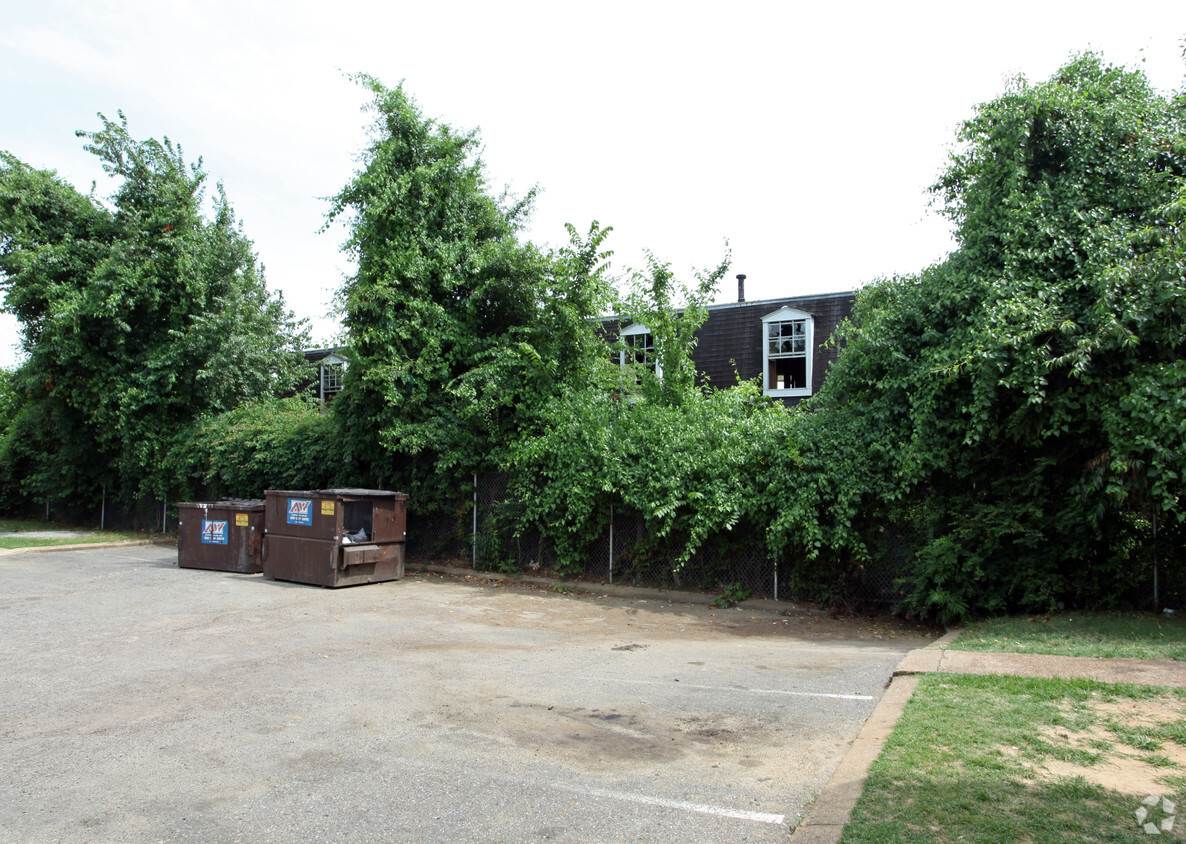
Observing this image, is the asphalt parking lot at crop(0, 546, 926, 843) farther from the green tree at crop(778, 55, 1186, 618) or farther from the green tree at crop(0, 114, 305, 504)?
the green tree at crop(0, 114, 305, 504)

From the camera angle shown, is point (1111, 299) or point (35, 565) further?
point (35, 565)

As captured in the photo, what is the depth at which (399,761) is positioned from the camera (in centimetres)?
484

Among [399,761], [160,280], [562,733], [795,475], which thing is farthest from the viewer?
[160,280]

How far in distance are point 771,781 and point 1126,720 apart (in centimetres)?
257

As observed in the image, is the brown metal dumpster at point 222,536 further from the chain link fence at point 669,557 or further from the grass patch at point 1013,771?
the grass patch at point 1013,771

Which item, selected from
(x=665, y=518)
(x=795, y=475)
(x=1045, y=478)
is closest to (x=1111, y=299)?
(x=1045, y=478)

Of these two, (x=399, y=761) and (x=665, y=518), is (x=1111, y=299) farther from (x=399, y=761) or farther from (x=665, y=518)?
(x=399, y=761)

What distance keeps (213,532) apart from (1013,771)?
14.1 metres

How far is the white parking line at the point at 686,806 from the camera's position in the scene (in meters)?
4.02

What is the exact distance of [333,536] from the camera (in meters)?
12.5

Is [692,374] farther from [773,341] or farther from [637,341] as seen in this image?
[773,341]

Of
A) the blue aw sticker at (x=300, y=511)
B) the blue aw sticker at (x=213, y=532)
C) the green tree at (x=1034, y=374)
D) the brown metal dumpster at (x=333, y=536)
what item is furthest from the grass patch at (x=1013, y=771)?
the blue aw sticker at (x=213, y=532)

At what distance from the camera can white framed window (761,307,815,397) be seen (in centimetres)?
2028

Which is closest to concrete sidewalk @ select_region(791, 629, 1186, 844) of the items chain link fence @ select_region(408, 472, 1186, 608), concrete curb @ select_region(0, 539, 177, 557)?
chain link fence @ select_region(408, 472, 1186, 608)
